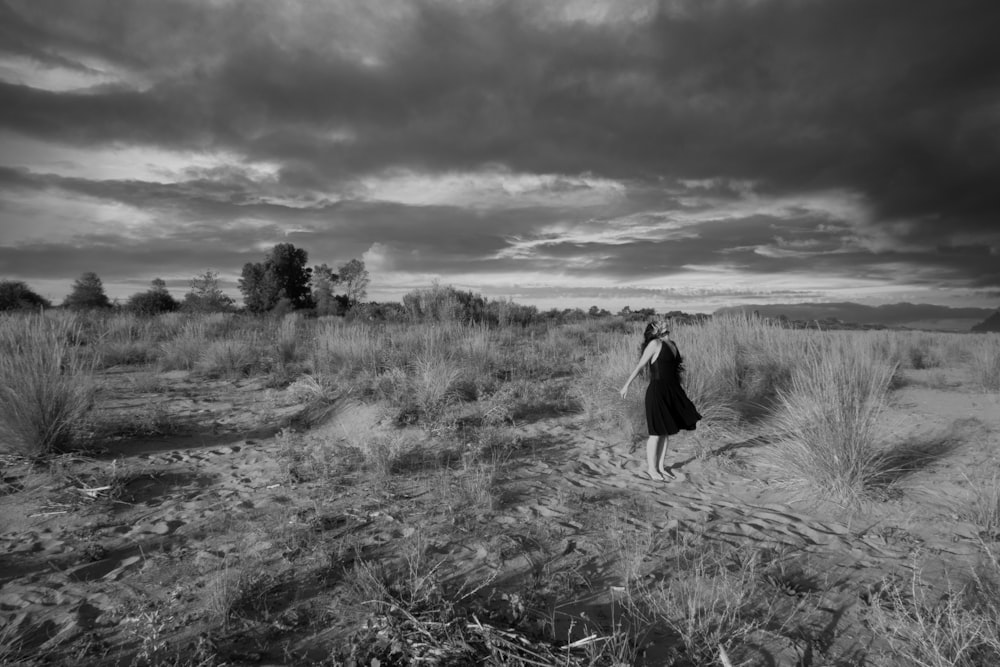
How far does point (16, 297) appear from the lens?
24453 millimetres

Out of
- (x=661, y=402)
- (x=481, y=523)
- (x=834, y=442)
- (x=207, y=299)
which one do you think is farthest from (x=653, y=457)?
(x=207, y=299)

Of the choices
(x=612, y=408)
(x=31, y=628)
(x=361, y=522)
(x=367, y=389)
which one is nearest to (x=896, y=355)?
(x=612, y=408)

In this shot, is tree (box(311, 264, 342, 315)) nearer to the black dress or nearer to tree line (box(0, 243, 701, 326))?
tree line (box(0, 243, 701, 326))

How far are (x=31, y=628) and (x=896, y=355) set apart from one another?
60.7ft

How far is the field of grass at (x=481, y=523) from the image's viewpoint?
9.79 ft

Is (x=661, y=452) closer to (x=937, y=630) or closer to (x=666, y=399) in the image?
(x=666, y=399)

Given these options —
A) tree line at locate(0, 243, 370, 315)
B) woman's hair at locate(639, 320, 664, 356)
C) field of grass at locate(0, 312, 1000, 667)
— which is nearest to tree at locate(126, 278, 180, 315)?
tree line at locate(0, 243, 370, 315)

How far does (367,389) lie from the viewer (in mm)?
9125

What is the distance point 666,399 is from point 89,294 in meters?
33.0

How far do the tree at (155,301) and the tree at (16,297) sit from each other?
3444mm

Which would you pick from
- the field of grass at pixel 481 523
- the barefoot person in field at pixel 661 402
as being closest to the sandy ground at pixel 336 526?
the field of grass at pixel 481 523

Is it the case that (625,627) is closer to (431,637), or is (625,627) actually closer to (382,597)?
(431,637)

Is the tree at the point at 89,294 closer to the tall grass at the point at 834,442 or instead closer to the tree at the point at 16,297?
the tree at the point at 16,297

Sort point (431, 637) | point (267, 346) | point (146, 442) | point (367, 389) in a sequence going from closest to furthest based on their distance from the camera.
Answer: point (431, 637) → point (146, 442) → point (367, 389) → point (267, 346)
